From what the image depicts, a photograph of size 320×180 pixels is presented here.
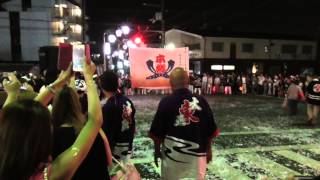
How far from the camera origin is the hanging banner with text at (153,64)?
21.5 ft

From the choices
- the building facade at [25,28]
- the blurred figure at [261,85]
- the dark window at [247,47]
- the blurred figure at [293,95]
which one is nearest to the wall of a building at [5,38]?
the building facade at [25,28]

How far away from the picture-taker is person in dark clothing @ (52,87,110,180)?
7.87 feet

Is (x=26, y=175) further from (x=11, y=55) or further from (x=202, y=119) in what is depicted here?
(x=11, y=55)

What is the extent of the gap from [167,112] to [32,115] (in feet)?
8.72

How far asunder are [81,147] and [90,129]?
0.45 ft

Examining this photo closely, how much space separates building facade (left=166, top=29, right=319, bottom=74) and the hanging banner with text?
3470 cm

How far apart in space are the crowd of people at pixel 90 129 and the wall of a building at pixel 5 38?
3321 cm

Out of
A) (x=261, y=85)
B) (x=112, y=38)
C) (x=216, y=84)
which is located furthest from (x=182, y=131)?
(x=261, y=85)

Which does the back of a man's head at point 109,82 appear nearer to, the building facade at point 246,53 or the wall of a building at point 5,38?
the wall of a building at point 5,38

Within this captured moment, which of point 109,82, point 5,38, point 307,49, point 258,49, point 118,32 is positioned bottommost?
point 109,82

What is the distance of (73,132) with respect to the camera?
2422 millimetres

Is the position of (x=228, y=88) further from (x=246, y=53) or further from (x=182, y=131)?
(x=182, y=131)

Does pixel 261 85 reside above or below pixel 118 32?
below

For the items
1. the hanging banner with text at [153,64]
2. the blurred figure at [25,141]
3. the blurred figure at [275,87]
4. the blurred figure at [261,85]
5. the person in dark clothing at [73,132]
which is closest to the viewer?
the blurred figure at [25,141]
